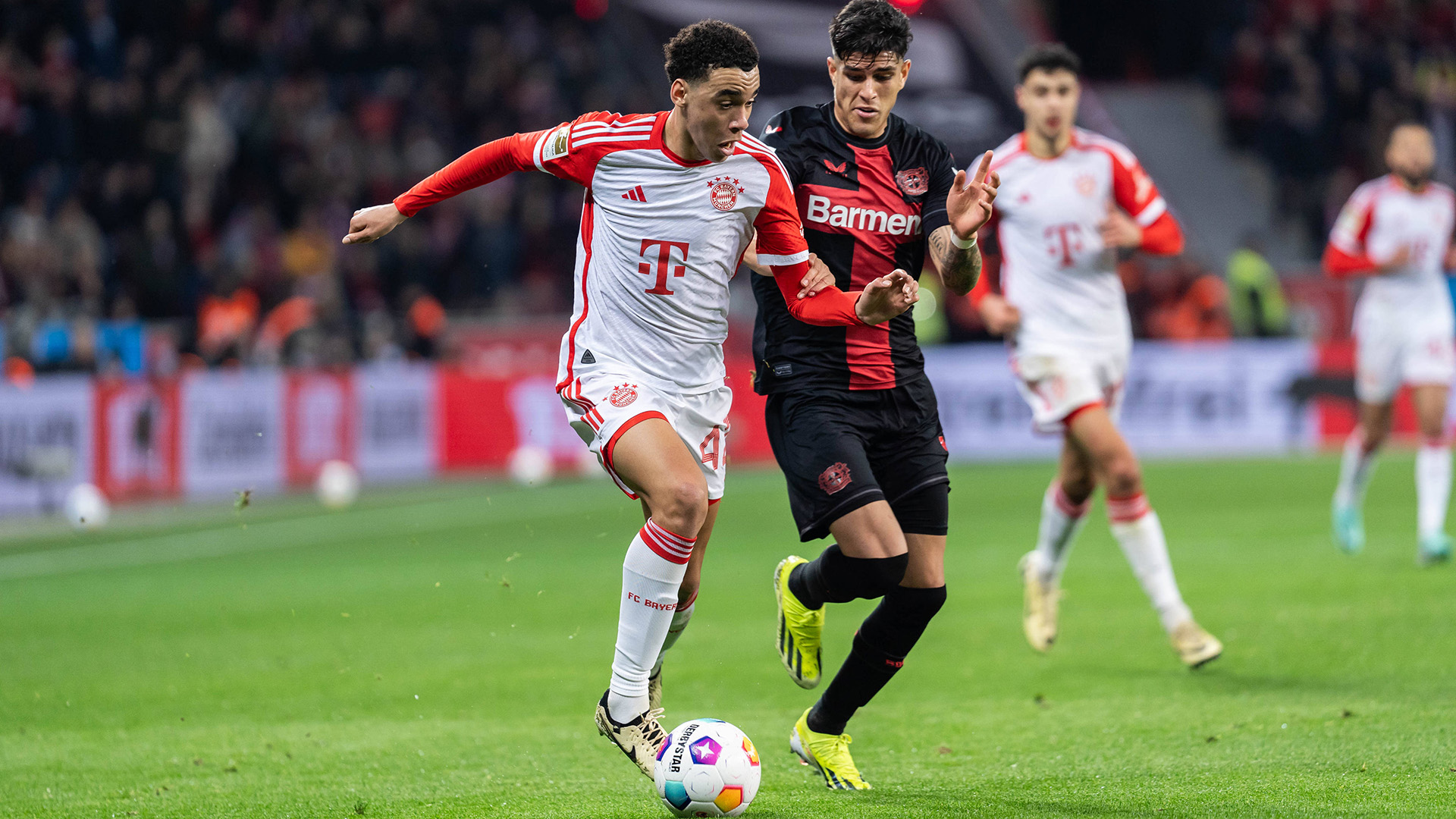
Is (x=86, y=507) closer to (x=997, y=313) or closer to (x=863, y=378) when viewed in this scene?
(x=997, y=313)

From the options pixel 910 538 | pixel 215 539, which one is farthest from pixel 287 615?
pixel 910 538

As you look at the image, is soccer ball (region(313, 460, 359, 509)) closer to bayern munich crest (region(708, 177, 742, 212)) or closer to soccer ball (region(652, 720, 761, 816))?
bayern munich crest (region(708, 177, 742, 212))

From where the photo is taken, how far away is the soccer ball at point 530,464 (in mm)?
17250

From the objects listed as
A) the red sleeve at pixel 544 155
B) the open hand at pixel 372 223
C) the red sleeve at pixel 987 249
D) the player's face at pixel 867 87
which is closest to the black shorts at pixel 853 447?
the player's face at pixel 867 87

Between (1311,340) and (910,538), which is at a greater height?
(910,538)

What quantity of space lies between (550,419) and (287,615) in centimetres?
872

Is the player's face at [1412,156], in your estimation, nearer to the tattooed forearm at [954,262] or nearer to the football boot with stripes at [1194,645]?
the football boot with stripes at [1194,645]

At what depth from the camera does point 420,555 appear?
39.1 ft

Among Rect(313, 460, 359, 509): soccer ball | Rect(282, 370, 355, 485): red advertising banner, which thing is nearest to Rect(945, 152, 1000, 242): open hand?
Rect(313, 460, 359, 509): soccer ball

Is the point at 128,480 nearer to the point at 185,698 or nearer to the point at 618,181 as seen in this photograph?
the point at 185,698

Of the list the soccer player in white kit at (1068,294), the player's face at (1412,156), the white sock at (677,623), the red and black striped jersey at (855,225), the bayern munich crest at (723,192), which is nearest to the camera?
the bayern munich crest at (723,192)

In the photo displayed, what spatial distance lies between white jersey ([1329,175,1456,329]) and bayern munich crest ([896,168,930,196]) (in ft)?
17.7

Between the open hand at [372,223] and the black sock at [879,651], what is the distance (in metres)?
2.02

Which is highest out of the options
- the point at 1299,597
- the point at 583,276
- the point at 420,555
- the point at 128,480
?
the point at 583,276
